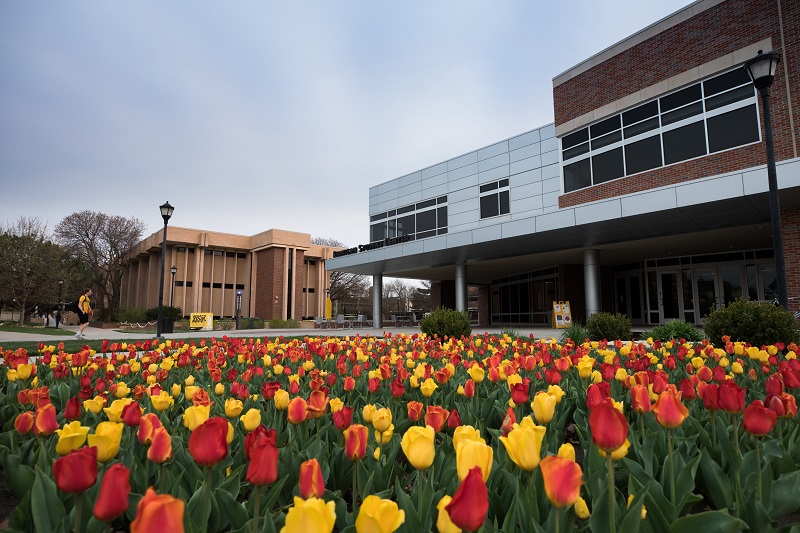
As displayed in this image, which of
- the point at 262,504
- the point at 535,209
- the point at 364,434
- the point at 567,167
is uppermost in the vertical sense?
the point at 567,167

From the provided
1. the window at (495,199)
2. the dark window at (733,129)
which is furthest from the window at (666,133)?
the window at (495,199)

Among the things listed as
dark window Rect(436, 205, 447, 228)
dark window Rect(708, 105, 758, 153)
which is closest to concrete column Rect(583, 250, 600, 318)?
dark window Rect(708, 105, 758, 153)

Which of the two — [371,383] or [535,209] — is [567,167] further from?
[371,383]

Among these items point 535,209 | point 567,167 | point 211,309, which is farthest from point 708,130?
point 211,309

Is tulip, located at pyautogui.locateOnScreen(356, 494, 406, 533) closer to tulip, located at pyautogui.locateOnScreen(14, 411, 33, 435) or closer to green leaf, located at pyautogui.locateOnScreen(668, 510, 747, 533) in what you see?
green leaf, located at pyautogui.locateOnScreen(668, 510, 747, 533)

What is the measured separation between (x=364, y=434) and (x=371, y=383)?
47.9 inches

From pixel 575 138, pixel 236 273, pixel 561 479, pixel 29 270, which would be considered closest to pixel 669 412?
pixel 561 479

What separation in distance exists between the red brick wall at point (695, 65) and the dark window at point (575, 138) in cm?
81

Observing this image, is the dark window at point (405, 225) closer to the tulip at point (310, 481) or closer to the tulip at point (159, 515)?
the tulip at point (310, 481)

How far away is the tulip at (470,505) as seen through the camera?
98 centimetres

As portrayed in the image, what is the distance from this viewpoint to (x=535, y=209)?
23.1 meters

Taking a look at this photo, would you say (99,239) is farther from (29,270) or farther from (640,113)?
(640,113)

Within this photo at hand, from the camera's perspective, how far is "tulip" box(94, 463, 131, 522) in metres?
1.07

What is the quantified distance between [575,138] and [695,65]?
5.43 metres
